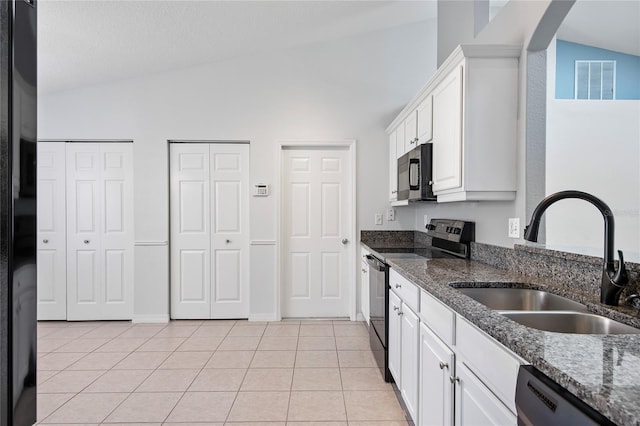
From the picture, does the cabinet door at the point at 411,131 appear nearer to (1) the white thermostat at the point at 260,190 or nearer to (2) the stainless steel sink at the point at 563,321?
(1) the white thermostat at the point at 260,190

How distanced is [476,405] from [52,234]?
4529 mm

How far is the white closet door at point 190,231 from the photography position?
410 centimetres

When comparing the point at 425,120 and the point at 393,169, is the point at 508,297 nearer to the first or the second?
the point at 425,120

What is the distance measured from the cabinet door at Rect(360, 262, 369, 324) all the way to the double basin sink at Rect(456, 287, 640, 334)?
72.1 inches

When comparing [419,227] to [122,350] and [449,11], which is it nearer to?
[449,11]

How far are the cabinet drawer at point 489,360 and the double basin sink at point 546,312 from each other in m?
0.18

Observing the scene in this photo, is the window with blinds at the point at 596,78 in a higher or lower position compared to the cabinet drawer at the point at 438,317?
higher

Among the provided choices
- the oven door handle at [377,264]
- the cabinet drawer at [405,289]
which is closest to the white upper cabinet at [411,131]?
the oven door handle at [377,264]

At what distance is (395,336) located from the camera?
91.8 inches

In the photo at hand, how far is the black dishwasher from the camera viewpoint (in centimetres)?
66

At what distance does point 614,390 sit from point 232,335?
3.41 meters

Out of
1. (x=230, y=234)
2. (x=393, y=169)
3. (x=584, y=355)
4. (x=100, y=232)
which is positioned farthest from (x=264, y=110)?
(x=584, y=355)

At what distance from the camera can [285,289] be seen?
4.16 meters

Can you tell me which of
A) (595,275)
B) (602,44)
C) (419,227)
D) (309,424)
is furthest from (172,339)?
(602,44)
